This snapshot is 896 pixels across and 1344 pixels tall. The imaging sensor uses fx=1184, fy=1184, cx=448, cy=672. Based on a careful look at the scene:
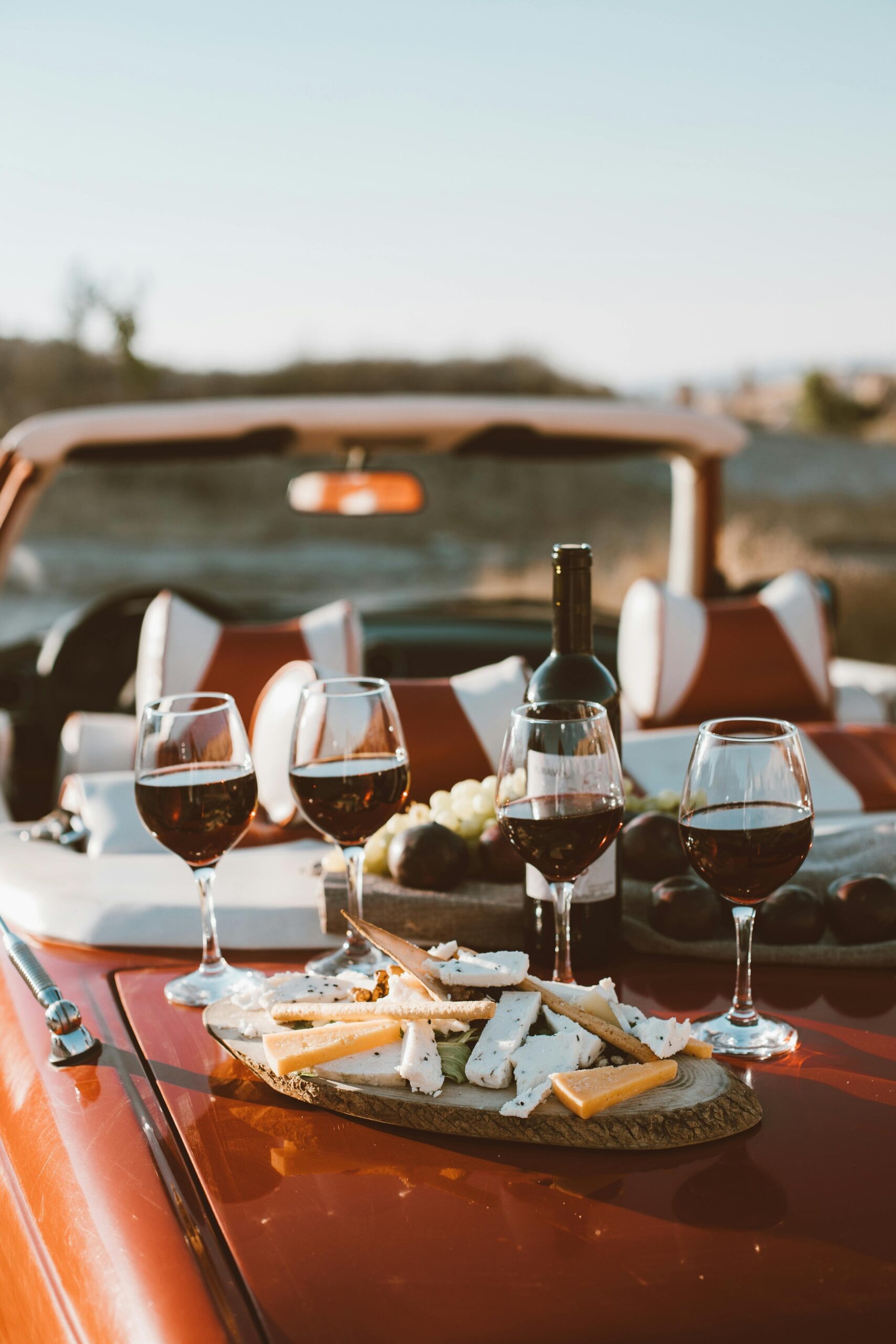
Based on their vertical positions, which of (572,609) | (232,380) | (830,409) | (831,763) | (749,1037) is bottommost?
(831,763)

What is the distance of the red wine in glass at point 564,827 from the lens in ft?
3.26

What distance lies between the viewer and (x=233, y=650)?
253cm

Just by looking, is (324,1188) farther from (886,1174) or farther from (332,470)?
(332,470)

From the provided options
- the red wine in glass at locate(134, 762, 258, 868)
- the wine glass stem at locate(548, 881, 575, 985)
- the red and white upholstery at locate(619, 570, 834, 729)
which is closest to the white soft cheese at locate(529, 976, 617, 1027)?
the wine glass stem at locate(548, 881, 575, 985)

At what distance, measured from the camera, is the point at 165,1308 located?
0.66 meters

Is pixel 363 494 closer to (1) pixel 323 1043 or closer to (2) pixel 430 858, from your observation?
(2) pixel 430 858

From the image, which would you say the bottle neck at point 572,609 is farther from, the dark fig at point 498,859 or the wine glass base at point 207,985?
the wine glass base at point 207,985

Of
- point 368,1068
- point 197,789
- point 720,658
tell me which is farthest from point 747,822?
point 720,658

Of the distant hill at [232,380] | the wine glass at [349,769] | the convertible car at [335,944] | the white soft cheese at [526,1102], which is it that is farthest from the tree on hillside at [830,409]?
the white soft cheese at [526,1102]

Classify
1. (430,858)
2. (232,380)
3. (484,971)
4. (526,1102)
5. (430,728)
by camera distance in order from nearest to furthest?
(526,1102)
(484,971)
(430,858)
(430,728)
(232,380)

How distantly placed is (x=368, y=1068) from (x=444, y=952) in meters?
0.14

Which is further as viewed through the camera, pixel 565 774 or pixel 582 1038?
pixel 565 774

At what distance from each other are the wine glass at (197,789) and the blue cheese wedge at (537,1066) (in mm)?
356

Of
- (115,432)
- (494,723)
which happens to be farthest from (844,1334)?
(115,432)
